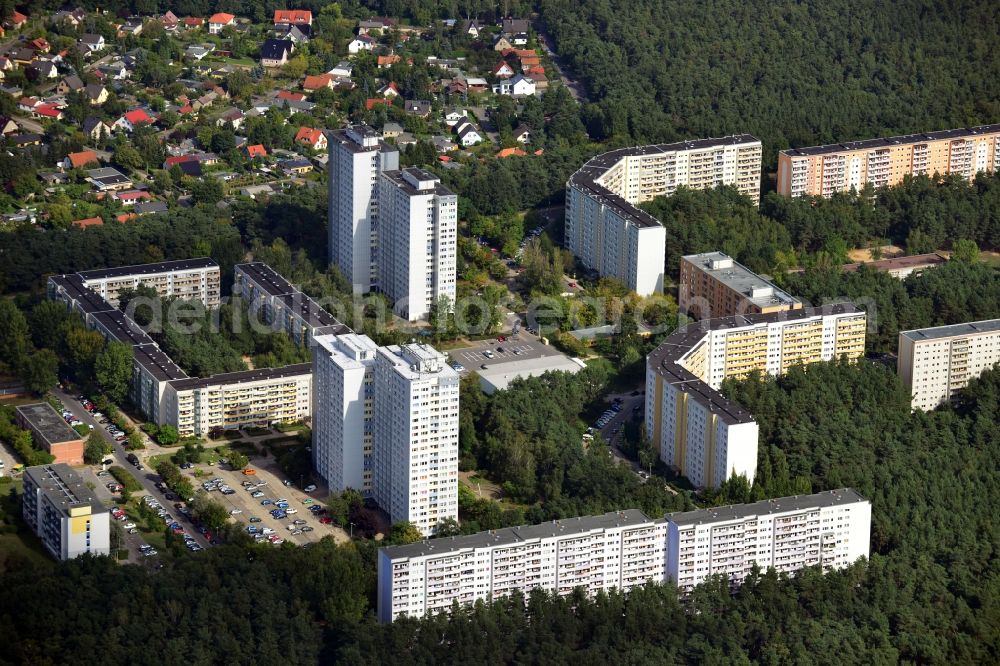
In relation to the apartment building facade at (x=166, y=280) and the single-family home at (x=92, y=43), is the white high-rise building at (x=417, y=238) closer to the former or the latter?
the apartment building facade at (x=166, y=280)

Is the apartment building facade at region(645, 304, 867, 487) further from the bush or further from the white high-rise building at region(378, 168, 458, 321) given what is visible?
the bush

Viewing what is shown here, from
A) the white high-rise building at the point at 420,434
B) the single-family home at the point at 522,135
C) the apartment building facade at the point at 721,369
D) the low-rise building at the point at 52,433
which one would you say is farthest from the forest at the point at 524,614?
the single-family home at the point at 522,135

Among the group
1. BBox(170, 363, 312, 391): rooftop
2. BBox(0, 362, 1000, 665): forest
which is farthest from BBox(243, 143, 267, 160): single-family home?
BBox(0, 362, 1000, 665): forest

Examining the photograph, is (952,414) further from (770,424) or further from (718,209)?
(718,209)

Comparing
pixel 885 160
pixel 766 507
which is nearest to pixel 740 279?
pixel 885 160

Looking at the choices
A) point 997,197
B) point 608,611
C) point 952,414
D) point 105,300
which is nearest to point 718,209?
point 997,197
